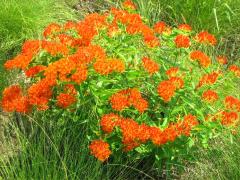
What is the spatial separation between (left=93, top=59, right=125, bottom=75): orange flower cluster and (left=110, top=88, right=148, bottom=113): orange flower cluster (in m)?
0.15

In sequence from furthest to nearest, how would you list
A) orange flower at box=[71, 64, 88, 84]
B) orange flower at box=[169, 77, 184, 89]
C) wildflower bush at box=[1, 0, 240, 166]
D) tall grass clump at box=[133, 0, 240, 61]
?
tall grass clump at box=[133, 0, 240, 61] → orange flower at box=[169, 77, 184, 89] → wildflower bush at box=[1, 0, 240, 166] → orange flower at box=[71, 64, 88, 84]

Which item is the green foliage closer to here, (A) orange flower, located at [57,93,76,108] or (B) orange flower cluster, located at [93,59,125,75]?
(A) orange flower, located at [57,93,76,108]

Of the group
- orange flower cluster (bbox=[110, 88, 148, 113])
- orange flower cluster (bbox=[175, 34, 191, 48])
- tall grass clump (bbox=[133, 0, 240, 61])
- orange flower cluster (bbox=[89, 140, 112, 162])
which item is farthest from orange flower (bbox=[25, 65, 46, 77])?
tall grass clump (bbox=[133, 0, 240, 61])

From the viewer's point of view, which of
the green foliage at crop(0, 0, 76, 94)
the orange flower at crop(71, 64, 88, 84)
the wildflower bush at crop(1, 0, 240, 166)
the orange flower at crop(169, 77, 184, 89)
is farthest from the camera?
the green foliage at crop(0, 0, 76, 94)

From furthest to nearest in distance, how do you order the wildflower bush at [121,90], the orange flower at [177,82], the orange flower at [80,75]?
1. the orange flower at [177,82]
2. the wildflower bush at [121,90]
3. the orange flower at [80,75]

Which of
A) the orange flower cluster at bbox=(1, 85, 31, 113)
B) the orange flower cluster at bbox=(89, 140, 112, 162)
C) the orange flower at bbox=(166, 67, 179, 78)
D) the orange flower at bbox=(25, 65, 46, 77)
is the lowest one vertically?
the orange flower cluster at bbox=(89, 140, 112, 162)

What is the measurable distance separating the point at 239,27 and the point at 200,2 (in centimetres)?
59

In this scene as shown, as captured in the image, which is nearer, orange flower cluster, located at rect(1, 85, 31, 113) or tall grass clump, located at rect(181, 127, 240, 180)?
orange flower cluster, located at rect(1, 85, 31, 113)

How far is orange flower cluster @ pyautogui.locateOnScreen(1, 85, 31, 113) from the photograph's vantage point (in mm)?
3123

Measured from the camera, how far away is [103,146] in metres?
2.97

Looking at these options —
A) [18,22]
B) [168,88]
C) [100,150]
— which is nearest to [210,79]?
[168,88]

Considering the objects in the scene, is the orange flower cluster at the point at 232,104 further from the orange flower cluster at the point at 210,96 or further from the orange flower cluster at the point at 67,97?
the orange flower cluster at the point at 67,97

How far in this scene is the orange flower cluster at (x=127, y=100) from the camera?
305 cm

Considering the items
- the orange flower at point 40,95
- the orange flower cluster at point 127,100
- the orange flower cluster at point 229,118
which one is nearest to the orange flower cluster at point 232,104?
the orange flower cluster at point 229,118
